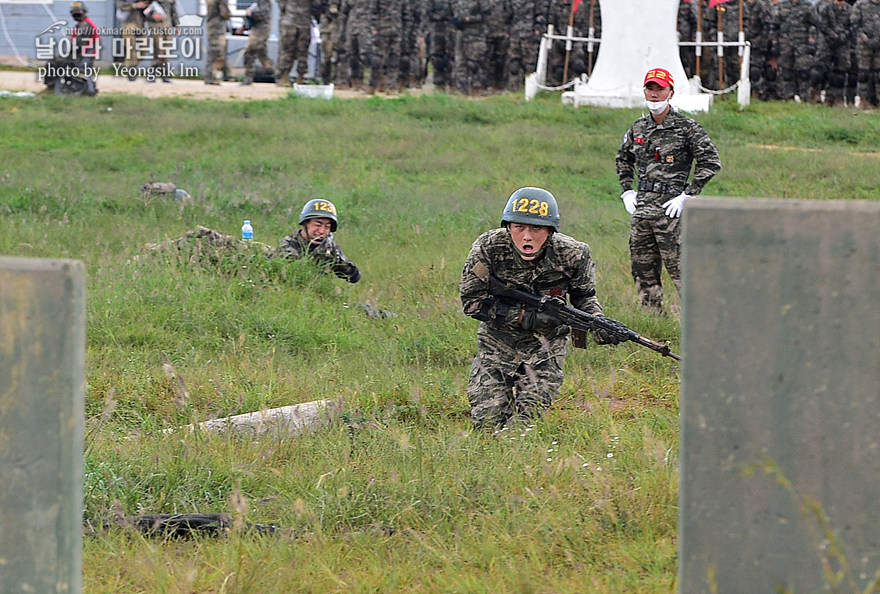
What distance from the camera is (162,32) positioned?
23.9 metres

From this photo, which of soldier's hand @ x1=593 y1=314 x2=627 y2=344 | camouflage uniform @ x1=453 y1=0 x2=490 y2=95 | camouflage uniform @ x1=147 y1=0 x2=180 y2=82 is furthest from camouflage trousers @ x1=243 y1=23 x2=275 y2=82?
soldier's hand @ x1=593 y1=314 x2=627 y2=344

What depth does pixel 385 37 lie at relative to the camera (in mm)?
23375

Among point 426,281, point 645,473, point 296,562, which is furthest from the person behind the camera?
point 426,281

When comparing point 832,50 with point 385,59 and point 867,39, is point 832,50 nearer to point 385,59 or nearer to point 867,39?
point 867,39

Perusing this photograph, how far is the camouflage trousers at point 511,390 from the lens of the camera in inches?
236

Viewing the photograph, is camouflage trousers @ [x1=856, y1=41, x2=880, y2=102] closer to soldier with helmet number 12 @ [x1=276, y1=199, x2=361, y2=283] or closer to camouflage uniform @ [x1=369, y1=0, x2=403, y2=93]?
camouflage uniform @ [x1=369, y1=0, x2=403, y2=93]

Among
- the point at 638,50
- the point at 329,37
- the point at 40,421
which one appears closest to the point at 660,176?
the point at 40,421

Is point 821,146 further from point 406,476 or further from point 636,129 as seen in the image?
point 406,476

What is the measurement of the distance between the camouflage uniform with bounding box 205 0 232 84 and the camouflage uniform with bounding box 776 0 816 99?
10.6 meters

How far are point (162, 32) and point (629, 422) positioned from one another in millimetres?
20016

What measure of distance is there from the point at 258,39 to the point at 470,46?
4236 mm

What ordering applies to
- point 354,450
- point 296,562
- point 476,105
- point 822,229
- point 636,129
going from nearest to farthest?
point 822,229 → point 296,562 → point 354,450 → point 636,129 → point 476,105

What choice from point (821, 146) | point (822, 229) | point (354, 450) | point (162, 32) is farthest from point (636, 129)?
point (162, 32)

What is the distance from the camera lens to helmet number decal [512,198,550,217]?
18.8 feet
